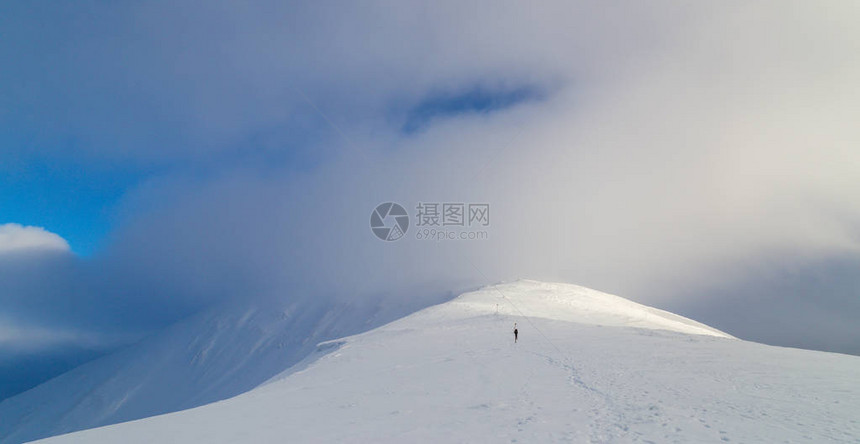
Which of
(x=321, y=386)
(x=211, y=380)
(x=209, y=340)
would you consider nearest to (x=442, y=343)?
(x=321, y=386)

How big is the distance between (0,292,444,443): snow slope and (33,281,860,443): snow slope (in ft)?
280

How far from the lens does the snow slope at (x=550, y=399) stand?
11.4 meters

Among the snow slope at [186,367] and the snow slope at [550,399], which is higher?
the snow slope at [550,399]

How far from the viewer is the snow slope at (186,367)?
371ft

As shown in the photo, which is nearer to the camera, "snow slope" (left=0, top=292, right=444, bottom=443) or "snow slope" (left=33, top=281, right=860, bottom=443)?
"snow slope" (left=33, top=281, right=860, bottom=443)

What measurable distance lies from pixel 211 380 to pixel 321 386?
116413 mm

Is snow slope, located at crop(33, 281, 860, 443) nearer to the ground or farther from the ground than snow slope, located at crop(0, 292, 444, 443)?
farther from the ground

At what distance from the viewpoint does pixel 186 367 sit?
129 metres

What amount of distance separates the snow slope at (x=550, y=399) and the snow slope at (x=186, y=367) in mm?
85436

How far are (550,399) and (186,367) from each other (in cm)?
14511

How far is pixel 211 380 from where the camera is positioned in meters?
115

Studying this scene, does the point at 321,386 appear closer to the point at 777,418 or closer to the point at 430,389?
the point at 430,389

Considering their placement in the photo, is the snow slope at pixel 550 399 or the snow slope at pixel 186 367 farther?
the snow slope at pixel 186 367

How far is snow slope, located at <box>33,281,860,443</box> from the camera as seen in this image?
11383 millimetres
